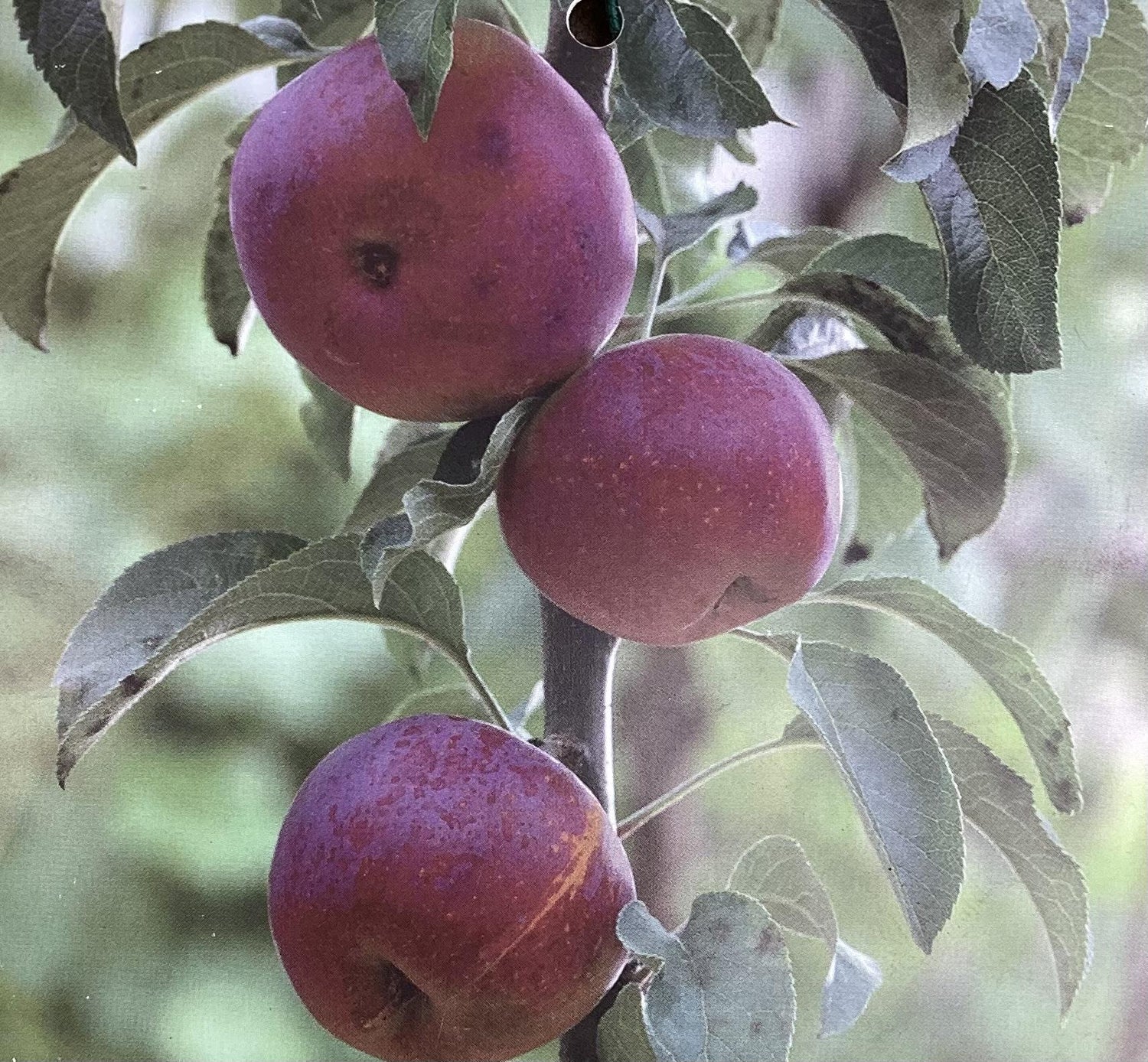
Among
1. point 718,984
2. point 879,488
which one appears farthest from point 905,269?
point 718,984

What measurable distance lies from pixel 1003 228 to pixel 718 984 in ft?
0.86

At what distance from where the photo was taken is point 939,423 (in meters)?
0.50

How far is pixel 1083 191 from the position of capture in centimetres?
54

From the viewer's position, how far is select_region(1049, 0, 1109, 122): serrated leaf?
0.43m

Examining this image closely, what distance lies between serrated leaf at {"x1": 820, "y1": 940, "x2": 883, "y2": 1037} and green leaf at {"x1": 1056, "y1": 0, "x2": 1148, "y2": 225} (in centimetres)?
35

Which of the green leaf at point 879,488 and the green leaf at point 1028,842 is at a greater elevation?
the green leaf at point 879,488

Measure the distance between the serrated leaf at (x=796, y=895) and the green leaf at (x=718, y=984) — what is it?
16cm

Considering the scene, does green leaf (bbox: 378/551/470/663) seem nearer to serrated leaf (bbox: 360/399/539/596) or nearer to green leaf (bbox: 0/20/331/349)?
serrated leaf (bbox: 360/399/539/596)

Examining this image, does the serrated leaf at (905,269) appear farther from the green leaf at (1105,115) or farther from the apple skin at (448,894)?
the apple skin at (448,894)

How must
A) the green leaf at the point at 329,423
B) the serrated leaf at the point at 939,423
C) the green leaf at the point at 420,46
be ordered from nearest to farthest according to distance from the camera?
the green leaf at the point at 420,46 < the serrated leaf at the point at 939,423 < the green leaf at the point at 329,423

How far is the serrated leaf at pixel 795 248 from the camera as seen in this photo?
1.92 ft

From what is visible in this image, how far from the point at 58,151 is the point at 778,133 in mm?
401

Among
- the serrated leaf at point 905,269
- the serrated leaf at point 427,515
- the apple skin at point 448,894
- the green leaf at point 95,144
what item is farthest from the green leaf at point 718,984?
the green leaf at point 95,144

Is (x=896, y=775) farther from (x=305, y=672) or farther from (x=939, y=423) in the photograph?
(x=305, y=672)
